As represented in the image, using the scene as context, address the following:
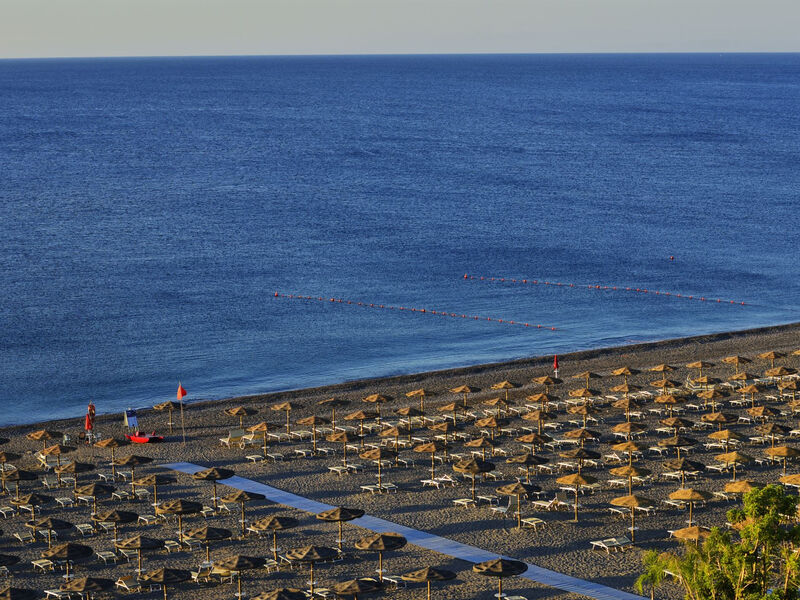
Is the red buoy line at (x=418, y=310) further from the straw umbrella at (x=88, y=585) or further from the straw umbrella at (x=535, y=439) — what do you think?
the straw umbrella at (x=88, y=585)

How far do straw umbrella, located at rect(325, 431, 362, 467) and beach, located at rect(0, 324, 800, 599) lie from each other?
39 centimetres

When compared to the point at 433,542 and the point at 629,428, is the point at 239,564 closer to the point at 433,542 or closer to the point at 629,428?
the point at 433,542

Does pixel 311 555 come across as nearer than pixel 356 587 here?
No

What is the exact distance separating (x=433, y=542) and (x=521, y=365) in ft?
92.2

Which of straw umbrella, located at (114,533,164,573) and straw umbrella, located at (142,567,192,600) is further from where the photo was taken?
straw umbrella, located at (114,533,164,573)

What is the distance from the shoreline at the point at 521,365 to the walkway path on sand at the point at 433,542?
12866 mm

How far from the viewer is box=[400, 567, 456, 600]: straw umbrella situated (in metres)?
28.7

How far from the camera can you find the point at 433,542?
33.8 meters

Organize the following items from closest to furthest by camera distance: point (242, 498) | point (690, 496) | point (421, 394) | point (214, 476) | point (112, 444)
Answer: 1. point (690, 496)
2. point (242, 498)
3. point (214, 476)
4. point (112, 444)
5. point (421, 394)

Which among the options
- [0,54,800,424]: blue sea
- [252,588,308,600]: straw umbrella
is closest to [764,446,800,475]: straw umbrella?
[252,588,308,600]: straw umbrella

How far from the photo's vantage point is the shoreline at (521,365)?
55.0m

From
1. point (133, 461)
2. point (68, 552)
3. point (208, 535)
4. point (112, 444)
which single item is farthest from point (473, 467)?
point (112, 444)

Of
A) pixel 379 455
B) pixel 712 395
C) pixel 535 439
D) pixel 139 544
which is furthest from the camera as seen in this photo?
pixel 712 395

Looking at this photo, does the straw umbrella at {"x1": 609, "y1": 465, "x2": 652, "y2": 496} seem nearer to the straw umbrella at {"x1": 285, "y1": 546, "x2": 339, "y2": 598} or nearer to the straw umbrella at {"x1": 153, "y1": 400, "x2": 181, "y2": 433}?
the straw umbrella at {"x1": 285, "y1": 546, "x2": 339, "y2": 598}
